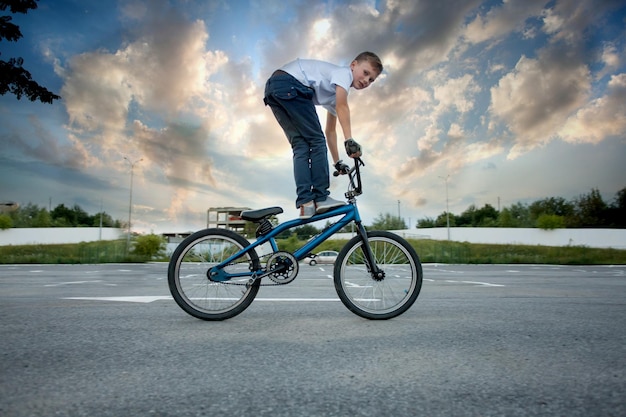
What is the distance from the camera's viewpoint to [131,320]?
279 cm

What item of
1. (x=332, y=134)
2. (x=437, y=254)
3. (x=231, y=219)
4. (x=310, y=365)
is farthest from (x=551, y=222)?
(x=310, y=365)

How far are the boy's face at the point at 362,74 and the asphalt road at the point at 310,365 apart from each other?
1897mm

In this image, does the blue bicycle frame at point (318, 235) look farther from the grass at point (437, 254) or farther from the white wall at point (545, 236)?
the white wall at point (545, 236)

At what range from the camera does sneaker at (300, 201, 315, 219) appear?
3.34m

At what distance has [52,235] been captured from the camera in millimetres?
49281

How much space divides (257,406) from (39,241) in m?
58.2

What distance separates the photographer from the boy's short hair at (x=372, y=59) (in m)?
3.52

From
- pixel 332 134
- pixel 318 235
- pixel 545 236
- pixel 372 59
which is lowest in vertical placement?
pixel 318 235

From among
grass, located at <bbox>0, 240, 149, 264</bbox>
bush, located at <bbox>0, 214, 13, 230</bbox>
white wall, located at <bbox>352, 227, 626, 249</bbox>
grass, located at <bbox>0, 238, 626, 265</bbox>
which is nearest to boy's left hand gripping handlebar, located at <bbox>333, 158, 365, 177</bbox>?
grass, located at <bbox>0, 238, 626, 265</bbox>

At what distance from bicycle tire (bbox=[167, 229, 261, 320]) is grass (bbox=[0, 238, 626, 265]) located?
597 inches

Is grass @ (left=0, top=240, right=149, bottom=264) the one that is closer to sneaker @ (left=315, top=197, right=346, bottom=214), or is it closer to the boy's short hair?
sneaker @ (left=315, top=197, right=346, bottom=214)

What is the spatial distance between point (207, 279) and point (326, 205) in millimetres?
1080

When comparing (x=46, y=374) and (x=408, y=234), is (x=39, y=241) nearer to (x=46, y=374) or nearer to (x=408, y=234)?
(x=408, y=234)

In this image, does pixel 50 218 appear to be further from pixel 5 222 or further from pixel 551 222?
pixel 551 222
